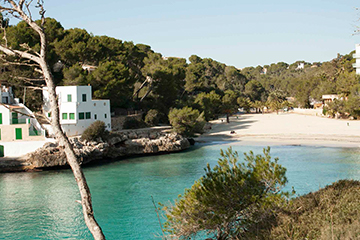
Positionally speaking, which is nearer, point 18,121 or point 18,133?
point 18,133

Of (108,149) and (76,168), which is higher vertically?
(76,168)

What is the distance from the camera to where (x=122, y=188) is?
23.9 meters

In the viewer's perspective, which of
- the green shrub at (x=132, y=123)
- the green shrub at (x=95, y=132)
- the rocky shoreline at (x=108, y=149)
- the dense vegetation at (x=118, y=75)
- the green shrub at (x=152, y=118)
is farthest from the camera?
the green shrub at (x=152, y=118)

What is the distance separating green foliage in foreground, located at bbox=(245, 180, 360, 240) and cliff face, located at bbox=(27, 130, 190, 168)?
22.9 meters

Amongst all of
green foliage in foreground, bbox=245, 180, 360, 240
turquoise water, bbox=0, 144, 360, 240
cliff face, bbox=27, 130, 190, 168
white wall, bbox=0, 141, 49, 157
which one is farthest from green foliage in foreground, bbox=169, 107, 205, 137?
green foliage in foreground, bbox=245, 180, 360, 240

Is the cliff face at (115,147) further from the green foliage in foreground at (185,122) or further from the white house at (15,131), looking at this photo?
the white house at (15,131)

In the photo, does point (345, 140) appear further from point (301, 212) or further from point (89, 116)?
point (301, 212)

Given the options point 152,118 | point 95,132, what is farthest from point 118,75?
point 95,132

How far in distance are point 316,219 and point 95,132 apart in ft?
97.5

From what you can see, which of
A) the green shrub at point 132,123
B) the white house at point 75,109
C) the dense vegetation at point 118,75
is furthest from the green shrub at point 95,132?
the green shrub at point 132,123

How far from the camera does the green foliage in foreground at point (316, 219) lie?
623cm

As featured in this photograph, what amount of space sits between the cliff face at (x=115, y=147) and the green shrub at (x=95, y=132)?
607 millimetres

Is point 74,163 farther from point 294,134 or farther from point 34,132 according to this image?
point 294,134

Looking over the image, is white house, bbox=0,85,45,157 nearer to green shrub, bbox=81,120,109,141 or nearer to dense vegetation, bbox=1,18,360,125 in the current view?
dense vegetation, bbox=1,18,360,125
